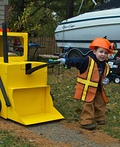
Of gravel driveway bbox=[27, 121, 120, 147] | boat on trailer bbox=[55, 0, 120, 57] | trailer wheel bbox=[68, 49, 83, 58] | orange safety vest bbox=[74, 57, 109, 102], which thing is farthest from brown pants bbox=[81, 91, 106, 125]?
trailer wheel bbox=[68, 49, 83, 58]

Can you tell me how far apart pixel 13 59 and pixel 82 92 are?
1.66m

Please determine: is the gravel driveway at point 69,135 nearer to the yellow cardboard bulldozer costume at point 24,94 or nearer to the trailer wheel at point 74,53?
the yellow cardboard bulldozer costume at point 24,94

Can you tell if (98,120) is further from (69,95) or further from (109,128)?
(69,95)

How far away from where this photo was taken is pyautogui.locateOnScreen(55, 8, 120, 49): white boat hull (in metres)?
11.3

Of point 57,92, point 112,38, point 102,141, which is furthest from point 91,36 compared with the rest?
point 102,141

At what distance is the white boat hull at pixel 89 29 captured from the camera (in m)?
11.3

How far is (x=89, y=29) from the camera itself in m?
12.4

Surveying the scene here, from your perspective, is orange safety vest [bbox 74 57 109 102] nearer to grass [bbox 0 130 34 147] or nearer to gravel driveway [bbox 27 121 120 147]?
gravel driveway [bbox 27 121 120 147]

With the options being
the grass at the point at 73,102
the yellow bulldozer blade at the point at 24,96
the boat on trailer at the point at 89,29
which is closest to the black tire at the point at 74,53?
the boat on trailer at the point at 89,29

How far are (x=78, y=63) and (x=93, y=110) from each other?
0.79 m

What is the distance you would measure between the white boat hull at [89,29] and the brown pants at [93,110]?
19.8 ft

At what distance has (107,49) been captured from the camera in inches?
199

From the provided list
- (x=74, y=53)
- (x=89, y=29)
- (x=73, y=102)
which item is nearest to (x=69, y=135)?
(x=73, y=102)

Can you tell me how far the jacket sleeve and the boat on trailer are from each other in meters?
6.28
